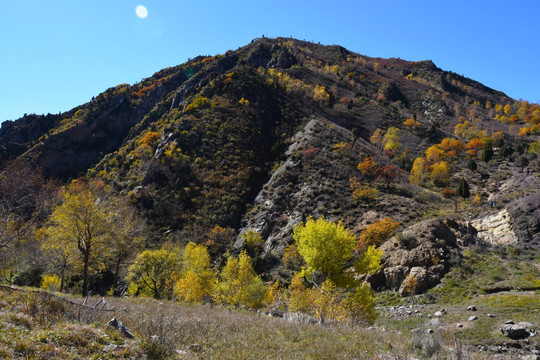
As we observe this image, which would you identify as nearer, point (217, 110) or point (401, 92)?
point (217, 110)

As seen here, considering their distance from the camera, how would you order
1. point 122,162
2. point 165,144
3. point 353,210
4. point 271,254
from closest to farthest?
point 271,254
point 353,210
point 165,144
point 122,162

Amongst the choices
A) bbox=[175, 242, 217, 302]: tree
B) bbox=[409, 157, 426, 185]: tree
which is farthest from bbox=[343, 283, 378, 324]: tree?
bbox=[409, 157, 426, 185]: tree

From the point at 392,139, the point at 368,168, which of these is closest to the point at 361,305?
the point at 368,168

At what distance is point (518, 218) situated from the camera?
101ft

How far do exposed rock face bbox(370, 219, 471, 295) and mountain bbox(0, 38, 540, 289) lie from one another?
144 mm

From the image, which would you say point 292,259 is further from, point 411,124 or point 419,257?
point 411,124

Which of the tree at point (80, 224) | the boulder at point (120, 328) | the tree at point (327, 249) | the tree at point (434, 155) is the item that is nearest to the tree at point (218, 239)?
the tree at point (80, 224)

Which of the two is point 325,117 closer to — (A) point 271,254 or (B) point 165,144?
(B) point 165,144

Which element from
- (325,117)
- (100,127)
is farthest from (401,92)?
(100,127)

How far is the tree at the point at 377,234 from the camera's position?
39.3 meters

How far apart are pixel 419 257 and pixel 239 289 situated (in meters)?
19.2

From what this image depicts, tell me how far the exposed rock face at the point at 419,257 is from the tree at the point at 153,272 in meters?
23.7

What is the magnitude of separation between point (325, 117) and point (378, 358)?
9676cm

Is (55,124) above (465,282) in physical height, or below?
above
